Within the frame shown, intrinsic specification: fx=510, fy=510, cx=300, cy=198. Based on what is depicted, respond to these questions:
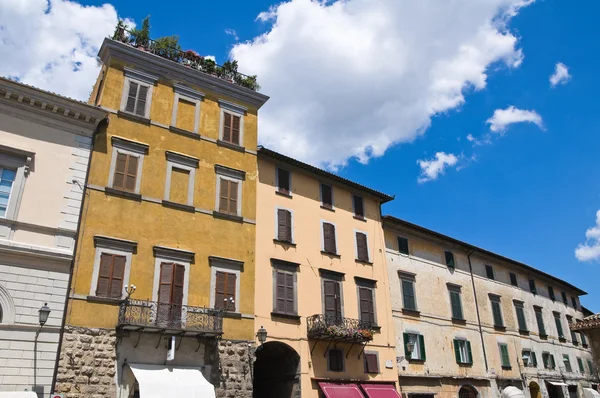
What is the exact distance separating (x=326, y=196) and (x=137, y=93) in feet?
34.1

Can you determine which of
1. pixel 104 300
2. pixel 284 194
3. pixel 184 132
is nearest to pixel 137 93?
pixel 184 132

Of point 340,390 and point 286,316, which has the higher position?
point 286,316

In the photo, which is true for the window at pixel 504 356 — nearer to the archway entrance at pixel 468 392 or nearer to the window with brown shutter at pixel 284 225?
the archway entrance at pixel 468 392

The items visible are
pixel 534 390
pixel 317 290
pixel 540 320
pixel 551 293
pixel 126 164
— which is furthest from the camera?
pixel 551 293

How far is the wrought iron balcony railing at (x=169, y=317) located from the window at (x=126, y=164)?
14.8 ft

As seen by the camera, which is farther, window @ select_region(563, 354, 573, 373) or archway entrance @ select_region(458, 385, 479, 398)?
window @ select_region(563, 354, 573, 373)

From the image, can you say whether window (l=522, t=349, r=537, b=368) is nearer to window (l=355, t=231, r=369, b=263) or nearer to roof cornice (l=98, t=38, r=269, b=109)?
window (l=355, t=231, r=369, b=263)

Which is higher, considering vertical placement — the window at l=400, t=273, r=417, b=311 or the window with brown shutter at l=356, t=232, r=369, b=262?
the window with brown shutter at l=356, t=232, r=369, b=262

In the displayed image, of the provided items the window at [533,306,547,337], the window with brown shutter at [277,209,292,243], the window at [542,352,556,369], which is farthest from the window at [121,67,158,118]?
the window at [542,352,556,369]

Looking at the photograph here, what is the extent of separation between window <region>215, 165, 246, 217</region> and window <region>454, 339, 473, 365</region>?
50.2 feet

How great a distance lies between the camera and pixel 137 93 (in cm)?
2127

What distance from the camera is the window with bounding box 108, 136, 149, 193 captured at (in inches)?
763

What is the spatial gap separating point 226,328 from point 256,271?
2837 millimetres

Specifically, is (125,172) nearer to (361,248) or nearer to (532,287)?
(361,248)
